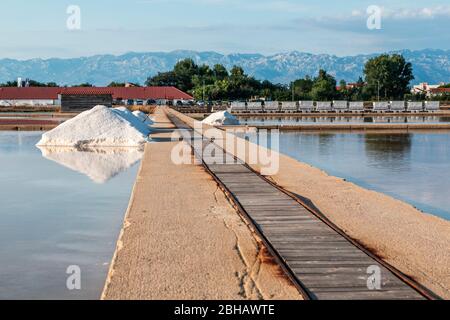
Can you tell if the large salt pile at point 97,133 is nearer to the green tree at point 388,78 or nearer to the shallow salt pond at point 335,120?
the shallow salt pond at point 335,120

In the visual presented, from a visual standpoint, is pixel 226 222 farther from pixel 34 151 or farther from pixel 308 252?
pixel 34 151

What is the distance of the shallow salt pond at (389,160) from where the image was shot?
14586 millimetres

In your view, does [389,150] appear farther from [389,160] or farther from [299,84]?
[299,84]

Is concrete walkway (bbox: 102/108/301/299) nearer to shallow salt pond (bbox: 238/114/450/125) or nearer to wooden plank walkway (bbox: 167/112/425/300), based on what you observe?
wooden plank walkway (bbox: 167/112/425/300)

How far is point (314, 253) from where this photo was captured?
24.8 ft

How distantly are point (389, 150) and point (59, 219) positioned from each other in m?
16.0

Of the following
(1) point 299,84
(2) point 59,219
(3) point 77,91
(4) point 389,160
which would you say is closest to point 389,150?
(4) point 389,160

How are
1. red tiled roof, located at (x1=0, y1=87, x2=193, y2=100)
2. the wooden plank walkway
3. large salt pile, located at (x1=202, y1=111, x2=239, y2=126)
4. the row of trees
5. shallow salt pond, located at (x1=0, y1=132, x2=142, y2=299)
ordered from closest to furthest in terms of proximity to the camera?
the wooden plank walkway
shallow salt pond, located at (x1=0, y1=132, x2=142, y2=299)
large salt pile, located at (x1=202, y1=111, x2=239, y2=126)
red tiled roof, located at (x1=0, y1=87, x2=193, y2=100)
the row of trees

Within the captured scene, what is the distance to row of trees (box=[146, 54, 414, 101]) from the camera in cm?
8438

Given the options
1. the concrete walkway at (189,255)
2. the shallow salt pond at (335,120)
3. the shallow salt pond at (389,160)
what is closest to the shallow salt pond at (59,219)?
the concrete walkway at (189,255)

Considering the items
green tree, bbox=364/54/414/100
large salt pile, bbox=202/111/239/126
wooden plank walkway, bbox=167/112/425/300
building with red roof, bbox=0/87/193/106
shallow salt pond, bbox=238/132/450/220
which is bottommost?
shallow salt pond, bbox=238/132/450/220

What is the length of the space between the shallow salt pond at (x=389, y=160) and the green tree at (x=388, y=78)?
61608mm

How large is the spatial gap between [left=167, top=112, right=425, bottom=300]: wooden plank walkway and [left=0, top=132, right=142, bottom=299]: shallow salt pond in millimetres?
2024

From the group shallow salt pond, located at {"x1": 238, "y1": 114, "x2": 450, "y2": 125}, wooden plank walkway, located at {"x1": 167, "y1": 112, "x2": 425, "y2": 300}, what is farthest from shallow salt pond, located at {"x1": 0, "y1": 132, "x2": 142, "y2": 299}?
shallow salt pond, located at {"x1": 238, "y1": 114, "x2": 450, "y2": 125}
